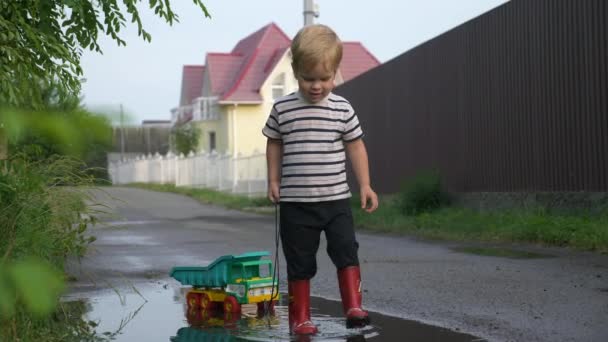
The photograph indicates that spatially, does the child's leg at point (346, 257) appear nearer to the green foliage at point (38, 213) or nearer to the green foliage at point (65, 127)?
the green foliage at point (38, 213)

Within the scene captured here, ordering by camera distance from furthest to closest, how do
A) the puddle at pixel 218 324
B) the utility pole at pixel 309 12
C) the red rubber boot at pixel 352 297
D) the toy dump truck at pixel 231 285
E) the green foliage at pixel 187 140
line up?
1. the green foliage at pixel 187 140
2. the utility pole at pixel 309 12
3. the toy dump truck at pixel 231 285
4. the red rubber boot at pixel 352 297
5. the puddle at pixel 218 324

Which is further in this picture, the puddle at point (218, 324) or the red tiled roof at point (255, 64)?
the red tiled roof at point (255, 64)

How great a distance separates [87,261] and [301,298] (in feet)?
16.4

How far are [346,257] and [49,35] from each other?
2013 mm

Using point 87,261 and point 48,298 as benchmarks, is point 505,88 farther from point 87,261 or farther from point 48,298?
point 48,298

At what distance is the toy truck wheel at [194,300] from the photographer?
232 inches

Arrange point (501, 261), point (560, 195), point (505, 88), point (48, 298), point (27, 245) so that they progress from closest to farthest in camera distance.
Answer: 1. point (48, 298)
2. point (27, 245)
3. point (501, 261)
4. point (560, 195)
5. point (505, 88)

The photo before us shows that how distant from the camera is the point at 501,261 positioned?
836 cm

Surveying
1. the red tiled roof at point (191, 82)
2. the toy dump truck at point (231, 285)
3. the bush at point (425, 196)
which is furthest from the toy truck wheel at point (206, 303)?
the red tiled roof at point (191, 82)

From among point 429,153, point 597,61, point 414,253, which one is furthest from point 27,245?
point 429,153

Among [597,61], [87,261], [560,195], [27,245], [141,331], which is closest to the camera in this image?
[27,245]

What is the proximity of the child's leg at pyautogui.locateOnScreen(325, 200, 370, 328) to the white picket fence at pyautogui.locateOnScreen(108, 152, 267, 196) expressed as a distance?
18111mm

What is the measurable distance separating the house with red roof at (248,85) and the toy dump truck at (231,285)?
35.8m

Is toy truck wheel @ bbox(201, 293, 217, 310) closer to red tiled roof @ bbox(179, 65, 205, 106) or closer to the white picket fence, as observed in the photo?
the white picket fence
